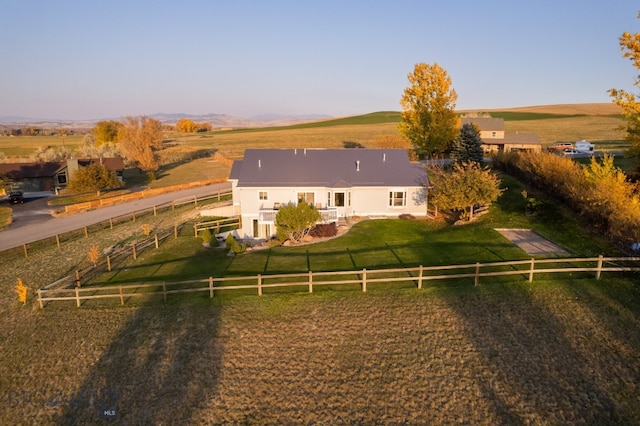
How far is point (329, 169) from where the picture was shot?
115ft

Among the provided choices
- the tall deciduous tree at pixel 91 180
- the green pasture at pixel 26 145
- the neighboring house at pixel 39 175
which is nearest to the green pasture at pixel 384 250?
the tall deciduous tree at pixel 91 180

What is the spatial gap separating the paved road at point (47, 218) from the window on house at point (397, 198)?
26674mm

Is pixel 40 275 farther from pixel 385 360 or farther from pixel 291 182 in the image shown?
pixel 385 360

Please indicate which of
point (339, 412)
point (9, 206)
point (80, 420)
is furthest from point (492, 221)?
point (9, 206)

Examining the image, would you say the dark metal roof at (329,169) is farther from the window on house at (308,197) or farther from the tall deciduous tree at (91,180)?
the tall deciduous tree at (91,180)

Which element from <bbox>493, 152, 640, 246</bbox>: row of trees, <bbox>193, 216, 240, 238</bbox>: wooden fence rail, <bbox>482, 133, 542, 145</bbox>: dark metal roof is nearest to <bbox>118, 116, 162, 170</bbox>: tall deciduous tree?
<bbox>193, 216, 240, 238</bbox>: wooden fence rail

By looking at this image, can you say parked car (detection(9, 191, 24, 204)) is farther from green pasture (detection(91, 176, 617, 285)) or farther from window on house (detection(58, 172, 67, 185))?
green pasture (detection(91, 176, 617, 285))

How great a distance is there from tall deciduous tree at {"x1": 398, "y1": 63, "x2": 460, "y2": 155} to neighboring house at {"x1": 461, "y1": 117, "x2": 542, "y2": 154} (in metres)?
17.1

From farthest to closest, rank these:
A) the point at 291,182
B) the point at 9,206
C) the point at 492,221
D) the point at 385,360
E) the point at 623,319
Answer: the point at 9,206 → the point at 291,182 → the point at 492,221 → the point at 623,319 → the point at 385,360

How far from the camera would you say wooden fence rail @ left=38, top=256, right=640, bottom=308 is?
18.5 metres

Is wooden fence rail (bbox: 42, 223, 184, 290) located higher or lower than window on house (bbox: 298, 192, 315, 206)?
lower

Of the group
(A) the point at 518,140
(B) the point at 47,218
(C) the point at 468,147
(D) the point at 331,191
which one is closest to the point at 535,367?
(D) the point at 331,191

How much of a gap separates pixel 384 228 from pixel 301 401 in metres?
19.4

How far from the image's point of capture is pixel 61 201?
48875 millimetres
